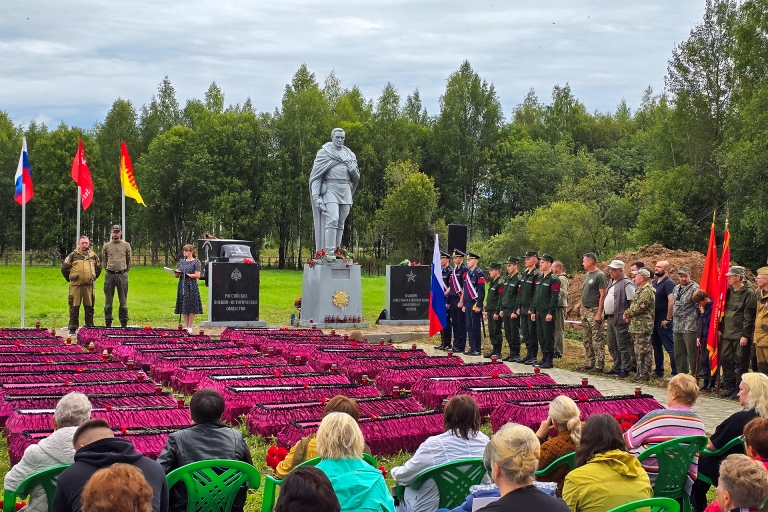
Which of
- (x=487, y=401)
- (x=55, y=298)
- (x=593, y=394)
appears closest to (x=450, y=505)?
(x=487, y=401)

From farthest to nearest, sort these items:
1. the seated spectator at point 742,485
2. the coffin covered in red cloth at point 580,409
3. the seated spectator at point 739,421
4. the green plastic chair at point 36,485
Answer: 1. the coffin covered in red cloth at point 580,409
2. the seated spectator at point 739,421
3. the green plastic chair at point 36,485
4. the seated spectator at point 742,485

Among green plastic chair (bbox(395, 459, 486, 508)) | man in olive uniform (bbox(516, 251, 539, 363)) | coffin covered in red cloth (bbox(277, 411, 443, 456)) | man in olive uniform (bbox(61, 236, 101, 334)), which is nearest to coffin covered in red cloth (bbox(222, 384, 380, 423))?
coffin covered in red cloth (bbox(277, 411, 443, 456))

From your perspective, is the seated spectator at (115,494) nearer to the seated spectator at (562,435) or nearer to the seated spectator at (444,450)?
the seated spectator at (444,450)

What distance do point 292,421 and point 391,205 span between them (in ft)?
128

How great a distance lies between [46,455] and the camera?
4.64m

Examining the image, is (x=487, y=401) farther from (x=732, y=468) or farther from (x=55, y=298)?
(x=55, y=298)

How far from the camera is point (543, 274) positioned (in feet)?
43.3

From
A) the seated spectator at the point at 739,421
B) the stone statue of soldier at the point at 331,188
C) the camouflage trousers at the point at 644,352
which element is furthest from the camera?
the stone statue of soldier at the point at 331,188

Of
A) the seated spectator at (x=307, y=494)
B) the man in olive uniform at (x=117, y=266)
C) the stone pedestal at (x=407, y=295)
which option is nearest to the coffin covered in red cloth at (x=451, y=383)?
the seated spectator at (x=307, y=494)

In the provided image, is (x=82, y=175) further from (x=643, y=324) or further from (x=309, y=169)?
(x=309, y=169)

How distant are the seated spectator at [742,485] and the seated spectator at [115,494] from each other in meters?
2.28

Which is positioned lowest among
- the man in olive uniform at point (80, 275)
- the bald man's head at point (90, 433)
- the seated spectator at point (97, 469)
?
the seated spectator at point (97, 469)

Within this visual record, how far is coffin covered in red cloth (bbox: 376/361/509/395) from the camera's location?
9781mm

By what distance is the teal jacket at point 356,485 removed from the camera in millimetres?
4043
